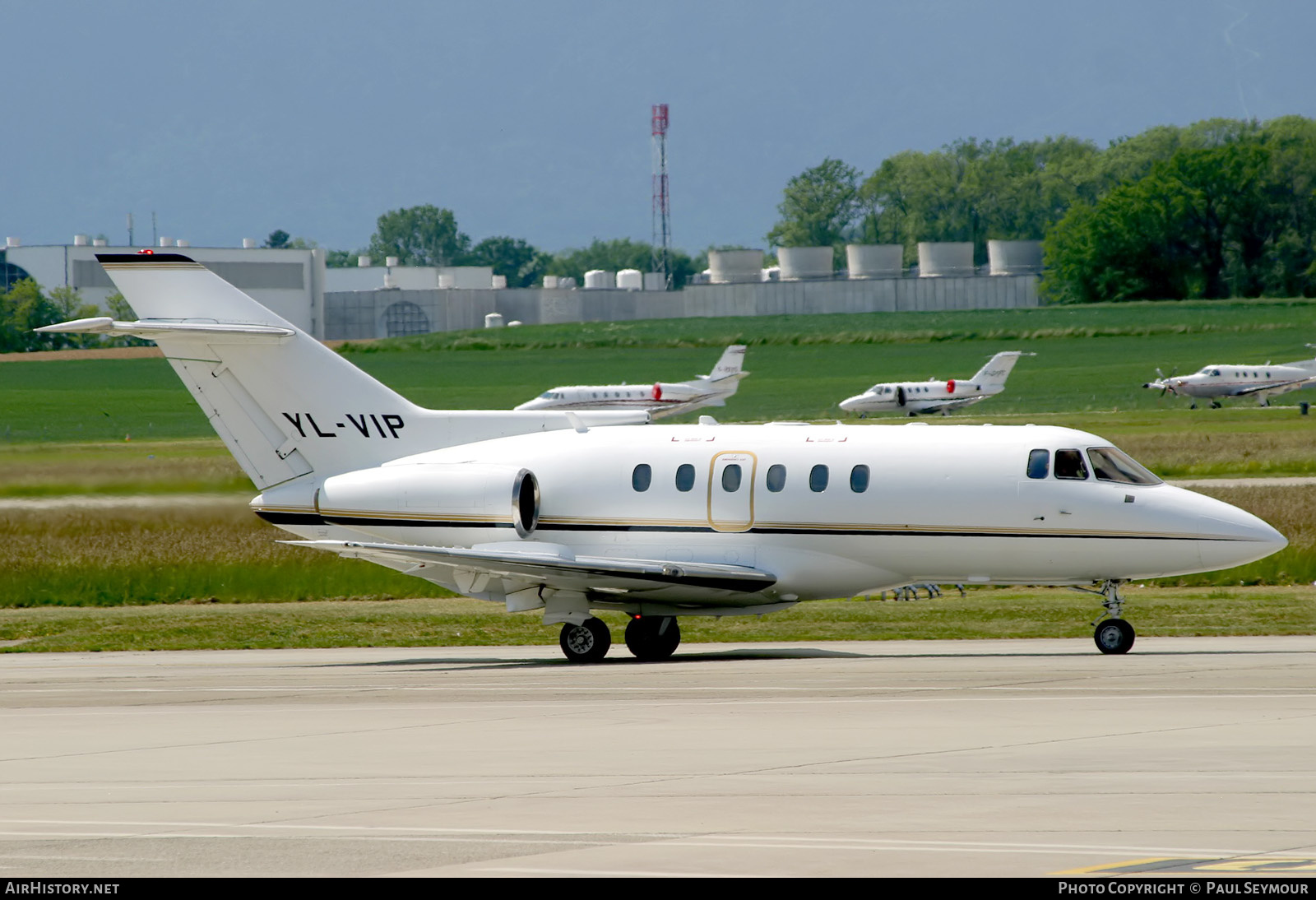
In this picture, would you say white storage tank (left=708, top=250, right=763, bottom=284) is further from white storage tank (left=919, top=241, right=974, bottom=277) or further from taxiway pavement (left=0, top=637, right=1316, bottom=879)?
taxiway pavement (left=0, top=637, right=1316, bottom=879)

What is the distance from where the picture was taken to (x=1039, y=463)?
2355 centimetres

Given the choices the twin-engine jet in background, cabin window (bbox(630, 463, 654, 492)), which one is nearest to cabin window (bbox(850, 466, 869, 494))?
cabin window (bbox(630, 463, 654, 492))

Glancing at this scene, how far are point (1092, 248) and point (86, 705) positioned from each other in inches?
5706

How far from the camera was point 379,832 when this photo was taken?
37.0 ft

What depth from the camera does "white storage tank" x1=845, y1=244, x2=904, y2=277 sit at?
177 metres

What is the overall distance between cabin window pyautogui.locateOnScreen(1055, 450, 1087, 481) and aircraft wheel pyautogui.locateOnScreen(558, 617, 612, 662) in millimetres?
6232

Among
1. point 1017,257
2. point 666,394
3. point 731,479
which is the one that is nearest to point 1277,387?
point 666,394

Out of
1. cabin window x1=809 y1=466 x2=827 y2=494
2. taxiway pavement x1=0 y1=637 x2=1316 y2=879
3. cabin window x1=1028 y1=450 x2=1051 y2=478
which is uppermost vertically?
cabin window x1=1028 y1=450 x2=1051 y2=478

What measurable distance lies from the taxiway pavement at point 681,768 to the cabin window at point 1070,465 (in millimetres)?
2230

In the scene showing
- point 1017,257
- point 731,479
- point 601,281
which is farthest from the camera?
point 601,281

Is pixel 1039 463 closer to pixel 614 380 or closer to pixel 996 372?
pixel 996 372

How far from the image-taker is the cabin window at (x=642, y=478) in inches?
982

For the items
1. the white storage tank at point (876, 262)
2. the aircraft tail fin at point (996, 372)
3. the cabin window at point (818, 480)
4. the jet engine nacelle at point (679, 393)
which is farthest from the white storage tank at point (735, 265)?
the cabin window at point (818, 480)

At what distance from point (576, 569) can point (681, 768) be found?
9.81m
